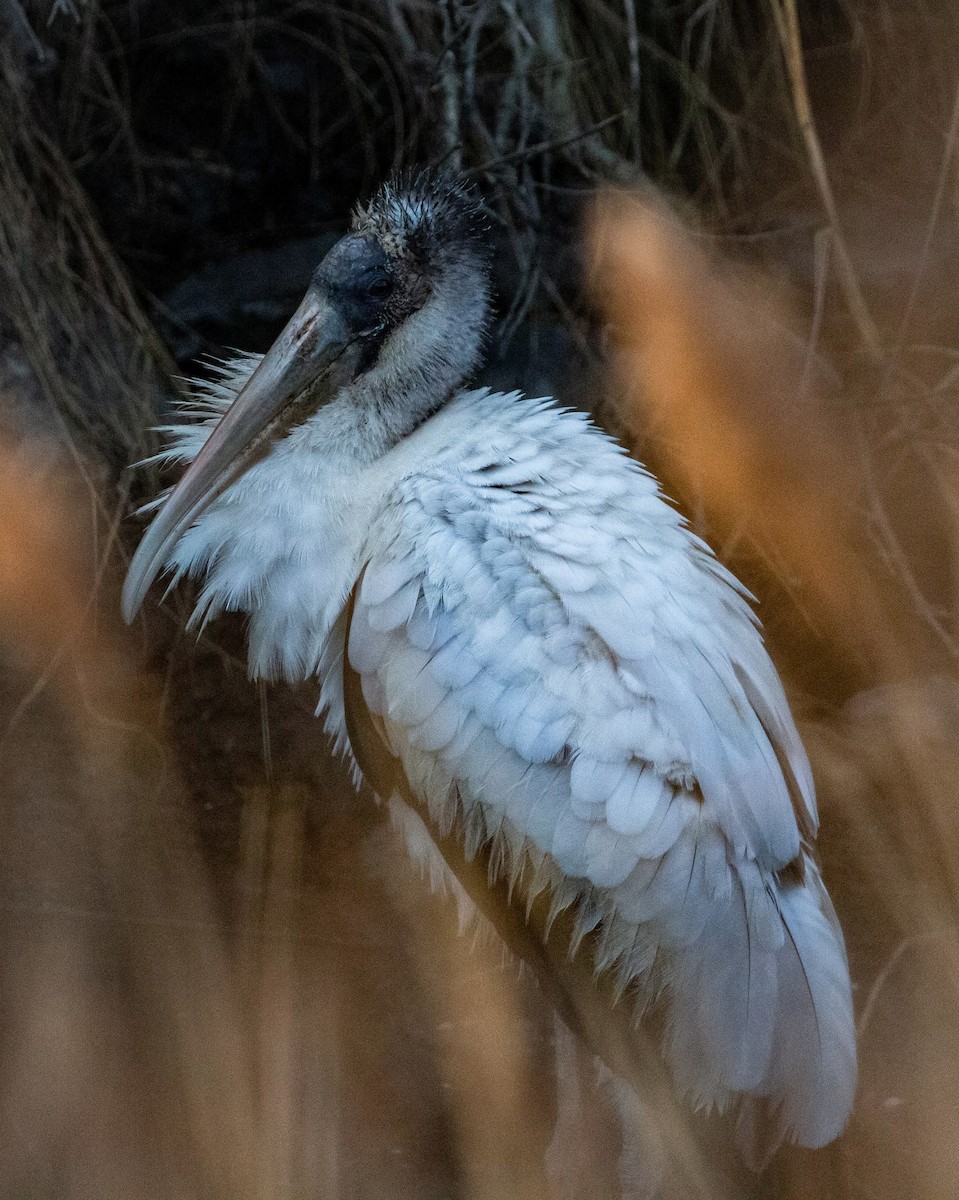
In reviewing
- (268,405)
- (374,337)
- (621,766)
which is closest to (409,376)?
(374,337)

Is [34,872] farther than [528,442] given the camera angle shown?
Yes

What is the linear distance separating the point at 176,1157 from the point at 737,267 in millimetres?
1598

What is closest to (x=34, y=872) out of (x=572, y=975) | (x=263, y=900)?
(x=263, y=900)

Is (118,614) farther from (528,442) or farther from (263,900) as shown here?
(528,442)

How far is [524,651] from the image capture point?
1329 mm

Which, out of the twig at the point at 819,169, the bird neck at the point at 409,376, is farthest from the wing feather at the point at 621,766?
the twig at the point at 819,169

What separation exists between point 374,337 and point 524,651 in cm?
58

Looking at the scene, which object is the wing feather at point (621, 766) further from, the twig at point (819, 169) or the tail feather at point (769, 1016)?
the twig at point (819, 169)

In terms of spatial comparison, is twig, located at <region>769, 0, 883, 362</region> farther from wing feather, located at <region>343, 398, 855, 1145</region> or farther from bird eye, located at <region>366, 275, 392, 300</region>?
bird eye, located at <region>366, 275, 392, 300</region>

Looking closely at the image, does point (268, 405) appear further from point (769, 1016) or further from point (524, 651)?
point (769, 1016)

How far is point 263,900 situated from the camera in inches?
78.8

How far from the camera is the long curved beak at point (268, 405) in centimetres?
160

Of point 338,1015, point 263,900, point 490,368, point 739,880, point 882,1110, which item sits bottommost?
point 882,1110

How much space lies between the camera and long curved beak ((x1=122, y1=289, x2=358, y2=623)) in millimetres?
1604
